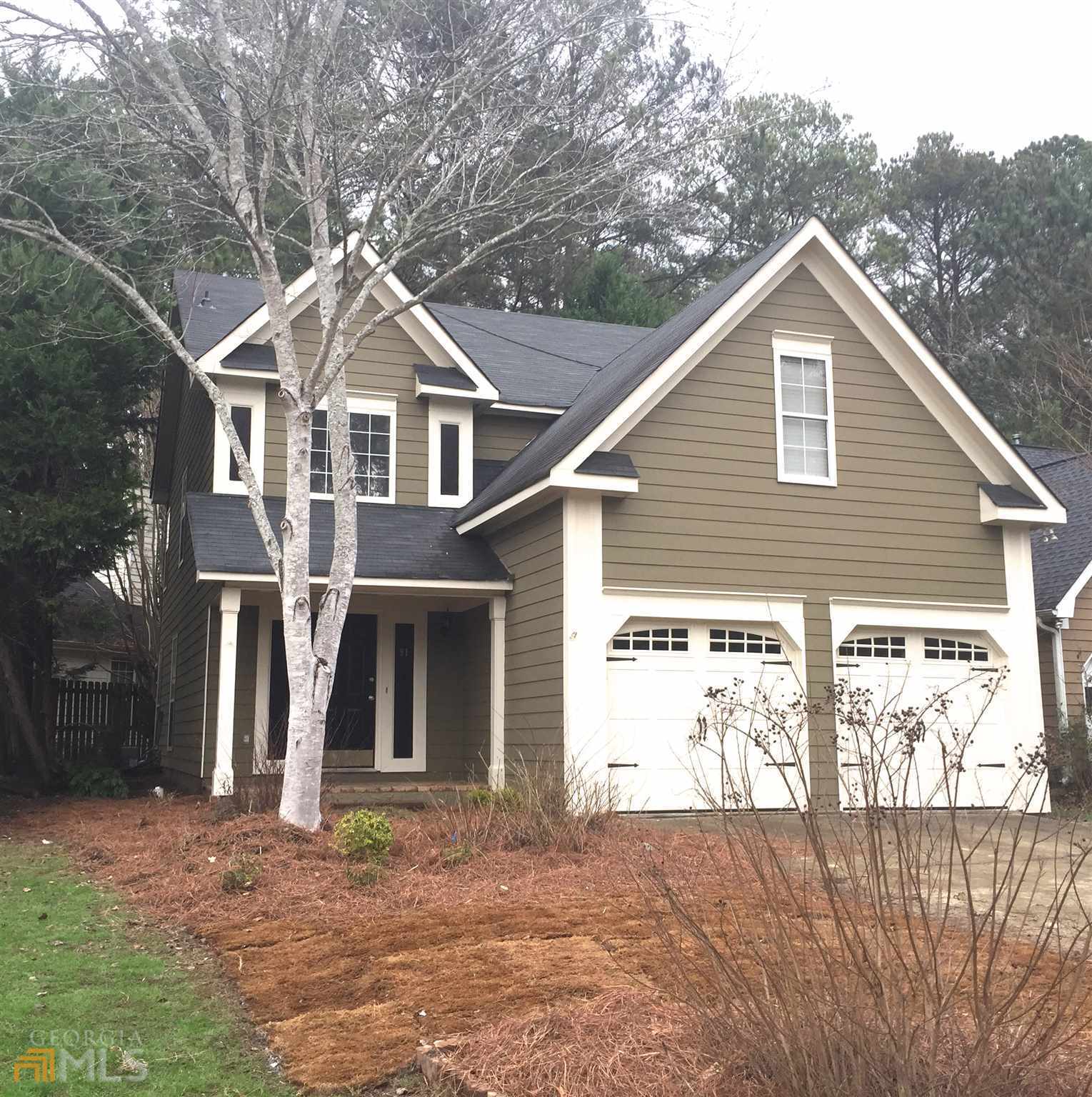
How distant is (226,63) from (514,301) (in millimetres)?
22181

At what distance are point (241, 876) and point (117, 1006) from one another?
2377mm

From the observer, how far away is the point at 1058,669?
15797 millimetres

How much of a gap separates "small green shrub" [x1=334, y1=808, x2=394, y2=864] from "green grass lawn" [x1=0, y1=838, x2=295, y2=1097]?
156 centimetres

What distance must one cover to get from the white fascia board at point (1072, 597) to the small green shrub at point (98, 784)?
12.8 metres

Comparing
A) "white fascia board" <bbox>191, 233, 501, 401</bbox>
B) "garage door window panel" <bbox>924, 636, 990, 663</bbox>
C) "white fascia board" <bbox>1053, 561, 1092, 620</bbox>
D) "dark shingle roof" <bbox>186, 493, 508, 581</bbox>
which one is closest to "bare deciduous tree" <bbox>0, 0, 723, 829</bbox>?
"dark shingle roof" <bbox>186, 493, 508, 581</bbox>

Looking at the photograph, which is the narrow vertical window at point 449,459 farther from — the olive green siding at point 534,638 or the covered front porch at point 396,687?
the olive green siding at point 534,638

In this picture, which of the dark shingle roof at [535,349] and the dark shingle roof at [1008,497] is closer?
the dark shingle roof at [1008,497]

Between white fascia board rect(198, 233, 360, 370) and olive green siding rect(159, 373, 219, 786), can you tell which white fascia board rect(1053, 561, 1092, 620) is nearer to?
white fascia board rect(198, 233, 360, 370)

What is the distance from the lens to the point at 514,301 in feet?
104

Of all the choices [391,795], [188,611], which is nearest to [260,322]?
[188,611]

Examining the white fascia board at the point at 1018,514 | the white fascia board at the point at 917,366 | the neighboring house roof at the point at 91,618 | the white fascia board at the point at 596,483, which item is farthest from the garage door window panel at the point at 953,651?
the neighboring house roof at the point at 91,618

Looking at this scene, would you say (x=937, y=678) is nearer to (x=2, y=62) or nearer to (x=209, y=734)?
(x=209, y=734)

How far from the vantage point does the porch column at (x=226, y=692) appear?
12.0 m

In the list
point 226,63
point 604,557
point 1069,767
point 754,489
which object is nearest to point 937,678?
point 1069,767
